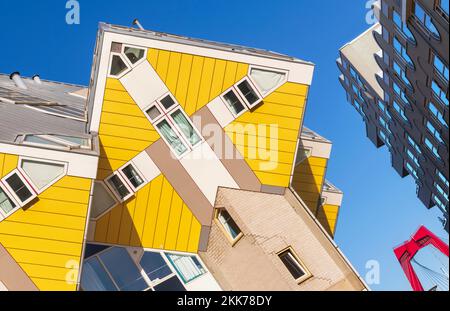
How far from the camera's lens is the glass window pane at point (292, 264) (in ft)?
101

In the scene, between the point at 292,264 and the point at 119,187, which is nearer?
the point at 119,187

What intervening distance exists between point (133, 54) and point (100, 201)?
6461 mm

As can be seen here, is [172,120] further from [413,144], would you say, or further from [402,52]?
[413,144]

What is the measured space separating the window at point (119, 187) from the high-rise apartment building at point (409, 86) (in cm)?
1441

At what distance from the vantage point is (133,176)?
3098 centimetres

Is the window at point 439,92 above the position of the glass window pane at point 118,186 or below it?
below

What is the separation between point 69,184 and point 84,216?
1.24 metres

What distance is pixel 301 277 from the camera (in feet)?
101

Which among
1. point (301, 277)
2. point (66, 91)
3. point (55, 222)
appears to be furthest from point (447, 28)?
point (66, 91)

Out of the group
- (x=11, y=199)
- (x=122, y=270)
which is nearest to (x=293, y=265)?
(x=122, y=270)

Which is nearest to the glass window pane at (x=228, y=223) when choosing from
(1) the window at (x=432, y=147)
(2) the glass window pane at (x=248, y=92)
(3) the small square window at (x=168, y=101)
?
(2) the glass window pane at (x=248, y=92)

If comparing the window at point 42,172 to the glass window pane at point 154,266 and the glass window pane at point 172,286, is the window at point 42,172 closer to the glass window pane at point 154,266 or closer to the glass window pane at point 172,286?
the glass window pane at point 154,266

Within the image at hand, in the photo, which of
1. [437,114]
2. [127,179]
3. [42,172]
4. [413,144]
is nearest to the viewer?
[42,172]
